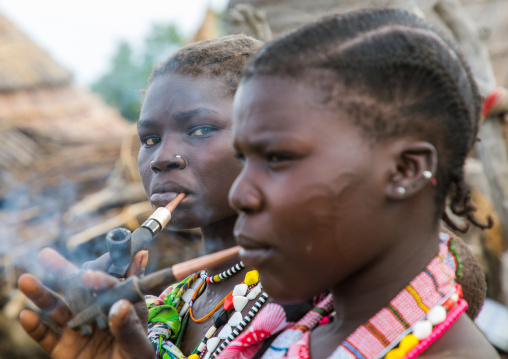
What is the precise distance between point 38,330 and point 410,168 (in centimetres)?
94

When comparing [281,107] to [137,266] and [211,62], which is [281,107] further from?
[211,62]

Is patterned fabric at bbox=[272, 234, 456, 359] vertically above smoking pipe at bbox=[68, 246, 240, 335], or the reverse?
smoking pipe at bbox=[68, 246, 240, 335]

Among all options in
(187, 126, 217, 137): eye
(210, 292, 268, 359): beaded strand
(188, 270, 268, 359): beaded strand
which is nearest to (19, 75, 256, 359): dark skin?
(187, 126, 217, 137): eye

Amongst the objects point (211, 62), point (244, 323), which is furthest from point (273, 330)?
point (211, 62)

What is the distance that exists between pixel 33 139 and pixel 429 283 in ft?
19.4

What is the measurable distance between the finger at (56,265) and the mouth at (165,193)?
21.2 inches

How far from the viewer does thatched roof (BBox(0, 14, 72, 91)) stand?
28.6 ft

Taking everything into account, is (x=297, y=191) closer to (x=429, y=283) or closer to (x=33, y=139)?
(x=429, y=283)

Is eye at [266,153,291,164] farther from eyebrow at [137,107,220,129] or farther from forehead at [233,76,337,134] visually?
eyebrow at [137,107,220,129]

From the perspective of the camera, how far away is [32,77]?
29.4ft

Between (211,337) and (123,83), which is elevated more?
(211,337)

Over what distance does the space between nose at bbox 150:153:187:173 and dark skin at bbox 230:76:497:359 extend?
2.07 ft

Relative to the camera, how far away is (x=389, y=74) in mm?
1231

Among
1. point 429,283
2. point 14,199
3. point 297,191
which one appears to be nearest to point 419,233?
point 429,283
